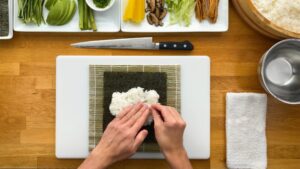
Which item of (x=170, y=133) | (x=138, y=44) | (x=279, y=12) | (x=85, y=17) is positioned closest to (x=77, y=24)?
(x=85, y=17)

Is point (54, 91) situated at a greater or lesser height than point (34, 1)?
lesser

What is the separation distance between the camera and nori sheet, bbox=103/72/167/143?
1045 millimetres

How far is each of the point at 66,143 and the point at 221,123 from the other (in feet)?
1.47

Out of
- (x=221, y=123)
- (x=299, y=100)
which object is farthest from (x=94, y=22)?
(x=299, y=100)

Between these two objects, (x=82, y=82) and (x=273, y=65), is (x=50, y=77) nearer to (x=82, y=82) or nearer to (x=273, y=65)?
(x=82, y=82)

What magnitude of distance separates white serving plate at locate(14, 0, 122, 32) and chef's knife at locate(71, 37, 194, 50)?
4 centimetres

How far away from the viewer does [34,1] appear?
1.04 meters

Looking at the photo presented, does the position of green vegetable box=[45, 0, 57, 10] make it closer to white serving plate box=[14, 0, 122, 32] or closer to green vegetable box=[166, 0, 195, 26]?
white serving plate box=[14, 0, 122, 32]

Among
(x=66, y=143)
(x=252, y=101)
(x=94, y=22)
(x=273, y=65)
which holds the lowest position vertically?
(x=66, y=143)

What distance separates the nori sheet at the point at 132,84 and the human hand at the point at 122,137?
0.04 meters

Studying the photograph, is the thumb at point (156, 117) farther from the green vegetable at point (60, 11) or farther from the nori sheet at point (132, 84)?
the green vegetable at point (60, 11)

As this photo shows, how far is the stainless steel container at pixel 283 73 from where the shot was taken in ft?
3.38

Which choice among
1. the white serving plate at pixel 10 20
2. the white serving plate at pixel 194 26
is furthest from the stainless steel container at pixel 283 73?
the white serving plate at pixel 10 20

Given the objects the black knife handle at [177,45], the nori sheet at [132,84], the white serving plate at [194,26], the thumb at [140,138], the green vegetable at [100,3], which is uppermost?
the green vegetable at [100,3]
